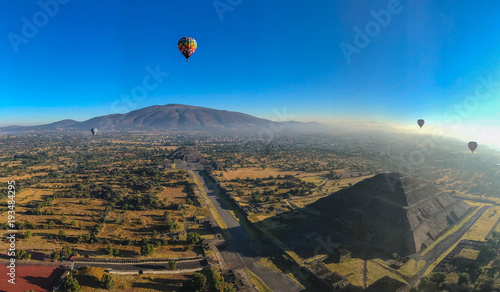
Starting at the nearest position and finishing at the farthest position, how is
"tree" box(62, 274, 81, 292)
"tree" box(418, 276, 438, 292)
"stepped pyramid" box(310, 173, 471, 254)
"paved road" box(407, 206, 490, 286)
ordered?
"tree" box(62, 274, 81, 292) < "tree" box(418, 276, 438, 292) < "paved road" box(407, 206, 490, 286) < "stepped pyramid" box(310, 173, 471, 254)

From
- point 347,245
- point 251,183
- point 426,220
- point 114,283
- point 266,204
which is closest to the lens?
point 114,283

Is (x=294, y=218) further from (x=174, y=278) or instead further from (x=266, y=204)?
(x=174, y=278)

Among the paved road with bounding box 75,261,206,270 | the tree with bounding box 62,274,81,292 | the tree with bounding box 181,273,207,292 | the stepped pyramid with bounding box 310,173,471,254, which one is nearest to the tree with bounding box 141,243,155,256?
the paved road with bounding box 75,261,206,270

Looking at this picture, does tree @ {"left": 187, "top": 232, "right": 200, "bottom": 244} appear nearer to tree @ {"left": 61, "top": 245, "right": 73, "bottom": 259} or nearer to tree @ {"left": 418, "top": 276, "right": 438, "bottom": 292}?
tree @ {"left": 61, "top": 245, "right": 73, "bottom": 259}

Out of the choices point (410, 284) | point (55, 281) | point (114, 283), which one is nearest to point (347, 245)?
point (410, 284)

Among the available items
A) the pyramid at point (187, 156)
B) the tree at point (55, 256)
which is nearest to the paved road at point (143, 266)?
the tree at point (55, 256)

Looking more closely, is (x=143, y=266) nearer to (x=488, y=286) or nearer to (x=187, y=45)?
(x=187, y=45)
